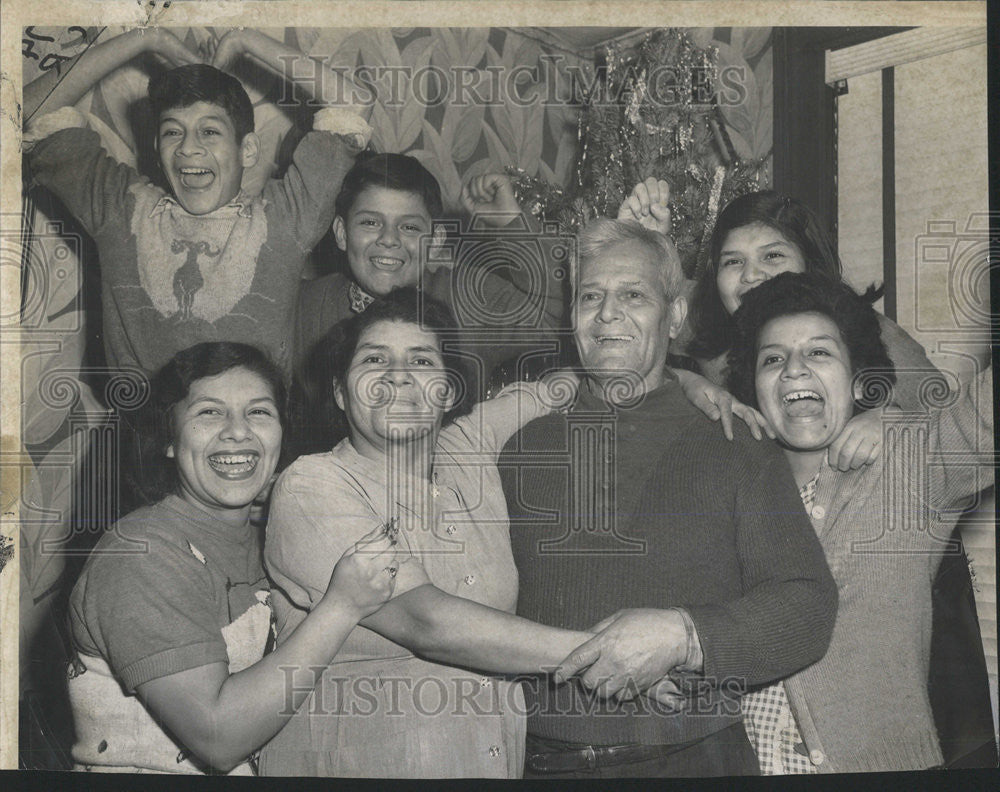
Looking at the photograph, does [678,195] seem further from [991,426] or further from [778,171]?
[991,426]

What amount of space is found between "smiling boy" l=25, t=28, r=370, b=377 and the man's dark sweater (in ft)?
3.56

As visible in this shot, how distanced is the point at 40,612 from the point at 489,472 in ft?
5.64

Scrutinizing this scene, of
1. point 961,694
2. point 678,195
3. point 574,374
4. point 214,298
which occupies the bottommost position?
point 961,694

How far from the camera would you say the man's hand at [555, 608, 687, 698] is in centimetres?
378

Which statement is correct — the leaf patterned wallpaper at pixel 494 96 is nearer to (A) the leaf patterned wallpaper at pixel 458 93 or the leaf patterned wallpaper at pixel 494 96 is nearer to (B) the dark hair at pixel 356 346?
(A) the leaf patterned wallpaper at pixel 458 93

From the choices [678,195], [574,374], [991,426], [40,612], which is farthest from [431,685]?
[991,426]

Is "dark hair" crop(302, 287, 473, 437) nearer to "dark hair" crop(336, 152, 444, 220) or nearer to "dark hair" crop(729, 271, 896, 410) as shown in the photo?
"dark hair" crop(336, 152, 444, 220)

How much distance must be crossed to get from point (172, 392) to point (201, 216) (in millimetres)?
656

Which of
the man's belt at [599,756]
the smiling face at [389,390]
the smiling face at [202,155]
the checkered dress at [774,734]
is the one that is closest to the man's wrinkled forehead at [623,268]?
the smiling face at [389,390]

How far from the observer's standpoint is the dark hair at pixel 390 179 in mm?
4051

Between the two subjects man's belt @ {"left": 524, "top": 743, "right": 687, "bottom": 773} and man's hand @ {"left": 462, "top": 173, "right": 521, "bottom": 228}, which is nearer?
man's belt @ {"left": 524, "top": 743, "right": 687, "bottom": 773}

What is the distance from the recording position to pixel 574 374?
402cm

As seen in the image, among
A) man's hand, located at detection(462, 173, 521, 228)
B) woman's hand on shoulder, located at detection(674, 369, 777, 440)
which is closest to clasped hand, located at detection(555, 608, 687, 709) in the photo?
woman's hand on shoulder, located at detection(674, 369, 777, 440)

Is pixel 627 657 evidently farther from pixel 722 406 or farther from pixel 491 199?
pixel 491 199
